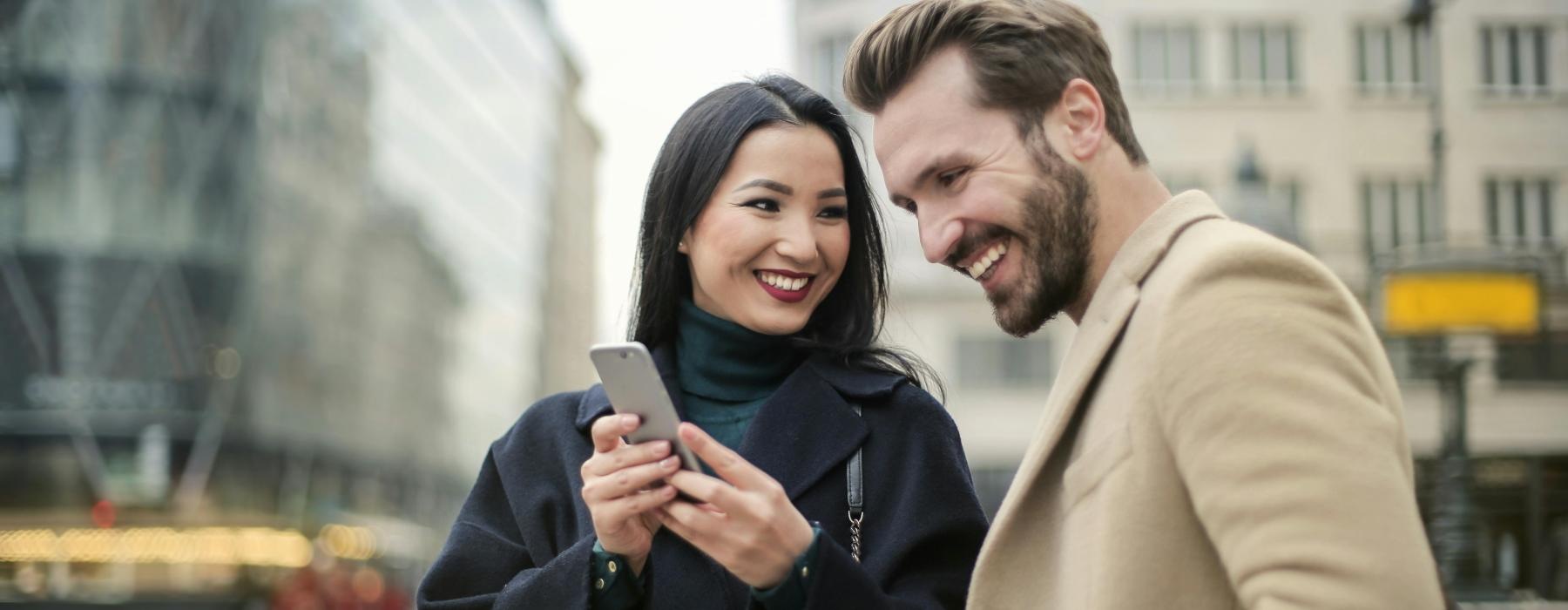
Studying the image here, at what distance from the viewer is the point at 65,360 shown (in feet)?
130

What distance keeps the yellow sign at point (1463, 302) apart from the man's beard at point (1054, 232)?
1011 cm

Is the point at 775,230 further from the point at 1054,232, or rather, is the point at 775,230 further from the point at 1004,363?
the point at 1004,363

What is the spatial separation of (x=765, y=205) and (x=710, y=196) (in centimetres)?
13

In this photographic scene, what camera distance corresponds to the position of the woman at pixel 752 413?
3.23m

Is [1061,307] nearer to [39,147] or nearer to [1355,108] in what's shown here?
[1355,108]

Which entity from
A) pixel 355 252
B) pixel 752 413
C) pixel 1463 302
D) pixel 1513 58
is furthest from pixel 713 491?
pixel 355 252

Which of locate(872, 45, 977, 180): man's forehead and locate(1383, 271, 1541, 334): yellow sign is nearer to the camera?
locate(872, 45, 977, 180): man's forehead

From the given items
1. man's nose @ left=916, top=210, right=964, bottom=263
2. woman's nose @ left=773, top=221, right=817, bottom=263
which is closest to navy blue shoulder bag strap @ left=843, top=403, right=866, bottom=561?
woman's nose @ left=773, top=221, right=817, bottom=263

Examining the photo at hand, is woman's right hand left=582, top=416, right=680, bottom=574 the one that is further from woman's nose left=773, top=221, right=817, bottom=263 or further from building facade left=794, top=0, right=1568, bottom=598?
building facade left=794, top=0, right=1568, bottom=598

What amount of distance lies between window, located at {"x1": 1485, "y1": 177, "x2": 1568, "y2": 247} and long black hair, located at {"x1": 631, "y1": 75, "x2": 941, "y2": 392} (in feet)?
100

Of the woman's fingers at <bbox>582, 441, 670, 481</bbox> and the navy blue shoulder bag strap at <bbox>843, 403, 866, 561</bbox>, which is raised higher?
the woman's fingers at <bbox>582, 441, 670, 481</bbox>

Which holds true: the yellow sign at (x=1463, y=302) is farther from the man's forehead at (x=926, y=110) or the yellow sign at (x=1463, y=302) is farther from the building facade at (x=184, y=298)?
the building facade at (x=184, y=298)

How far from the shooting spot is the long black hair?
11.6 feet

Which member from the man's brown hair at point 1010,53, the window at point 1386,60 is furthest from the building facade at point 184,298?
the man's brown hair at point 1010,53
